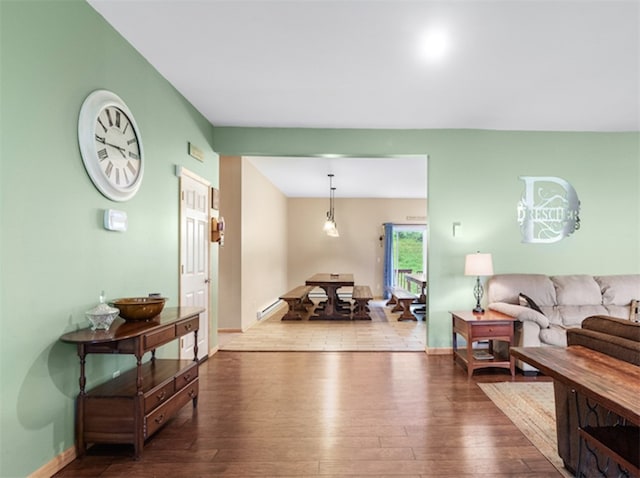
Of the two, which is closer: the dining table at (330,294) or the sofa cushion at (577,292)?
the sofa cushion at (577,292)

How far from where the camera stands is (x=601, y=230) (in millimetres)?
4547

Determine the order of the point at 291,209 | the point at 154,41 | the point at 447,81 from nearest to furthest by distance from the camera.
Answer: the point at 154,41 → the point at 447,81 → the point at 291,209

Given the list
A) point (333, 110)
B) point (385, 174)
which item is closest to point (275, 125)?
point (333, 110)

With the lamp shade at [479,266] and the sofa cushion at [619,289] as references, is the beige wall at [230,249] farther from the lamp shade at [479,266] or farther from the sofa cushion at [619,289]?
the sofa cushion at [619,289]

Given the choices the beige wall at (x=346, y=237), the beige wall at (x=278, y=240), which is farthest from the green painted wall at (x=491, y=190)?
the beige wall at (x=346, y=237)

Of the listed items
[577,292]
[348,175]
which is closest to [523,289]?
[577,292]

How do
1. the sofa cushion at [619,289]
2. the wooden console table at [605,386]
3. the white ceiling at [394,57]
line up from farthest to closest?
the sofa cushion at [619,289] → the white ceiling at [394,57] → the wooden console table at [605,386]

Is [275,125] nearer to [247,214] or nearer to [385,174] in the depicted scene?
[247,214]

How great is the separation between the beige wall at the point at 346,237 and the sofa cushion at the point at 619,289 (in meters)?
5.38

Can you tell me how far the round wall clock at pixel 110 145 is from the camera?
7.29 ft

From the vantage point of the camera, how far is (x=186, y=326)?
8.87 feet

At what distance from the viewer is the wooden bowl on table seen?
2.33 metres

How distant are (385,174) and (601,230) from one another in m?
3.34

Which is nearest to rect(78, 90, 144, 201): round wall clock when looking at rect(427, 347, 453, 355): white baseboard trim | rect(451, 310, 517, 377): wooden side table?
rect(451, 310, 517, 377): wooden side table
